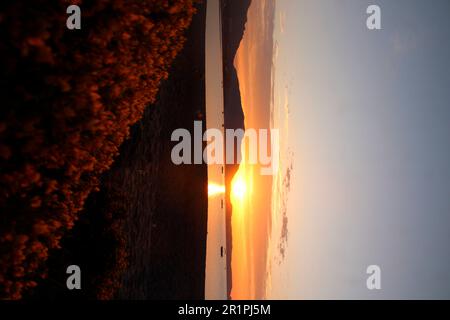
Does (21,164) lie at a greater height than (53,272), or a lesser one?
greater

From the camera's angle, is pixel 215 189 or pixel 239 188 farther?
pixel 239 188

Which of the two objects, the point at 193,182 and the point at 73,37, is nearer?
the point at 73,37

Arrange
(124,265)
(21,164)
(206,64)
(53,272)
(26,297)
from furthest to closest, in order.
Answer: (206,64) → (124,265) → (53,272) → (26,297) → (21,164)

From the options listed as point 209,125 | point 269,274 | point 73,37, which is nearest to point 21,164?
point 73,37

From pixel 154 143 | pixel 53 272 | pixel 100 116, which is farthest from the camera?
pixel 154 143

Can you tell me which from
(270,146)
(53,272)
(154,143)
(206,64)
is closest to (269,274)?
(270,146)

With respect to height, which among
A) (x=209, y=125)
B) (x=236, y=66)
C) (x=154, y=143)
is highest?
(x=236, y=66)

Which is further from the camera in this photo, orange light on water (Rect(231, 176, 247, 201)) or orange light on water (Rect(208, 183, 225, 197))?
orange light on water (Rect(231, 176, 247, 201))

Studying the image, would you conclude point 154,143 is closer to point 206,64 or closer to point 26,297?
point 26,297

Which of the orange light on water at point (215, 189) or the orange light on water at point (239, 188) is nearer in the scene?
the orange light on water at point (215, 189)

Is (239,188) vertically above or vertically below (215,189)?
below
